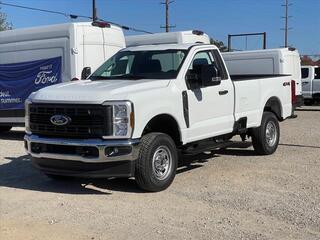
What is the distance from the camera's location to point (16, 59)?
1404 cm

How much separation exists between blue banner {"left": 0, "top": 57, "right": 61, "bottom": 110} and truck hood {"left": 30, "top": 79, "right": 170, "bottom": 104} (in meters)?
5.03

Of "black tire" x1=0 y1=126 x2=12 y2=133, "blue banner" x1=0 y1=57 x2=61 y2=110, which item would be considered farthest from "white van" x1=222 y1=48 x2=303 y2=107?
"black tire" x1=0 y1=126 x2=12 y2=133

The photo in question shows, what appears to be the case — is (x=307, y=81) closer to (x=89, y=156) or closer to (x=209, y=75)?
(x=209, y=75)

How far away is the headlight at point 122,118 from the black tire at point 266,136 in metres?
4.01

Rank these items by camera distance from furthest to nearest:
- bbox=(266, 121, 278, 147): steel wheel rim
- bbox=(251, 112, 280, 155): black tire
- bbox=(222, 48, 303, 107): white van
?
bbox=(222, 48, 303, 107): white van → bbox=(266, 121, 278, 147): steel wheel rim → bbox=(251, 112, 280, 155): black tire

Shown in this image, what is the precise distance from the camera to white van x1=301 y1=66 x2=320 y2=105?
26.9 meters

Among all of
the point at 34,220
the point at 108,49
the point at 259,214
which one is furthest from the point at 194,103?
the point at 108,49

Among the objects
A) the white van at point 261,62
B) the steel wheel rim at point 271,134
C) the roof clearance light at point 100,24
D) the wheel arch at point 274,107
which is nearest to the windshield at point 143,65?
the wheel arch at point 274,107

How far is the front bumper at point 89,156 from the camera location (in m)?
7.37

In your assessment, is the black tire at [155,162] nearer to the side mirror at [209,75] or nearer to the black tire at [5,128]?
the side mirror at [209,75]

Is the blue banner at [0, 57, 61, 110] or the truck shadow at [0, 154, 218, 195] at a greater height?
the blue banner at [0, 57, 61, 110]

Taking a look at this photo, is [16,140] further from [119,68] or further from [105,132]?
[105,132]

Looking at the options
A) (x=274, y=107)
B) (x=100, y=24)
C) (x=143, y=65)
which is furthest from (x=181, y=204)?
(x=100, y=24)

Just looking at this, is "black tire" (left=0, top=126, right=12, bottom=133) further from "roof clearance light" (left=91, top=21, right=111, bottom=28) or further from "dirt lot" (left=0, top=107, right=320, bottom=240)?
"dirt lot" (left=0, top=107, right=320, bottom=240)
